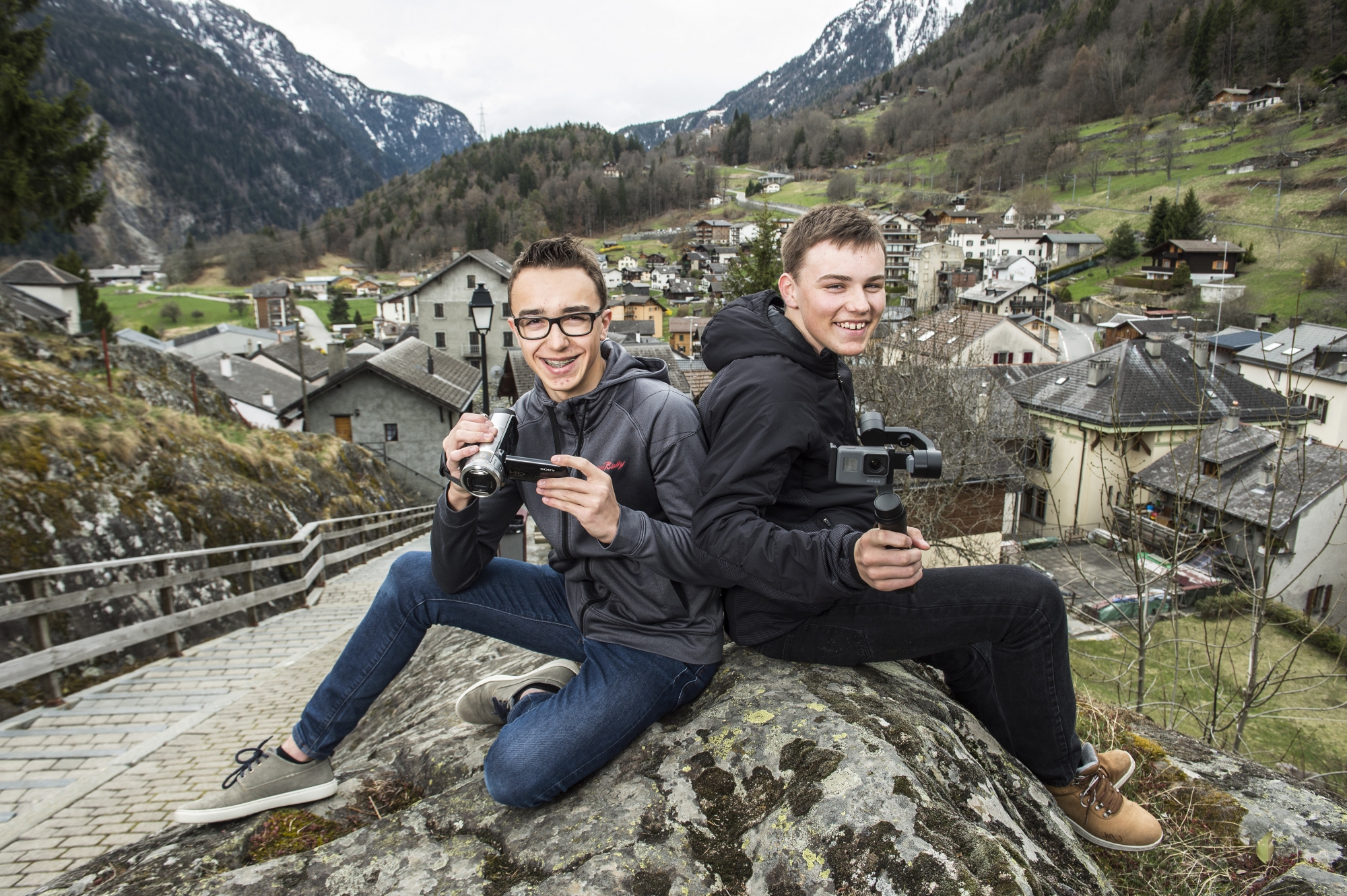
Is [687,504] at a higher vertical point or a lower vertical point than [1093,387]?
higher

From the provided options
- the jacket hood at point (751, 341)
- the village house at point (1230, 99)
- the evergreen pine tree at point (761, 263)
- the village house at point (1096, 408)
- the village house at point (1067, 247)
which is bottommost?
the village house at point (1096, 408)

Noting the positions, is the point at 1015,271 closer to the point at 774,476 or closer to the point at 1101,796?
the point at 1101,796

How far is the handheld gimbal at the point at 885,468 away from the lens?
78.2 inches

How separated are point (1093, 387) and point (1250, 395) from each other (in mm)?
7677

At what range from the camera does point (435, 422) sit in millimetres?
28094

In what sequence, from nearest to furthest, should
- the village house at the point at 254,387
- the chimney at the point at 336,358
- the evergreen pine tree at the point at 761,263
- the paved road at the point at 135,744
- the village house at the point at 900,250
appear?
1. the paved road at the point at 135,744
2. the evergreen pine tree at the point at 761,263
3. the village house at the point at 254,387
4. the chimney at the point at 336,358
5. the village house at the point at 900,250

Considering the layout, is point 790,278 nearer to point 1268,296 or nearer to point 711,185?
point 1268,296

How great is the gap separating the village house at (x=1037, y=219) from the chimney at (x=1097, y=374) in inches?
3002

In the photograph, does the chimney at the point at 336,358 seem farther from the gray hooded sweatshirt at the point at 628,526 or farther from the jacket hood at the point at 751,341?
the jacket hood at the point at 751,341

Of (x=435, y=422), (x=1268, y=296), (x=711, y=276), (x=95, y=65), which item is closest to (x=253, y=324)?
(x=711, y=276)

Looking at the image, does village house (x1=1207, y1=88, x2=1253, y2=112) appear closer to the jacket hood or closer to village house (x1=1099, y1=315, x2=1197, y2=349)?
village house (x1=1099, y1=315, x2=1197, y2=349)

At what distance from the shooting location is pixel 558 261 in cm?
280

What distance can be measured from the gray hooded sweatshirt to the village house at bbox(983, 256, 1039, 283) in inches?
3298

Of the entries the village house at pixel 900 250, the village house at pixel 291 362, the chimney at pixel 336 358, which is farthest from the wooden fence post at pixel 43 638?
the village house at pixel 900 250
